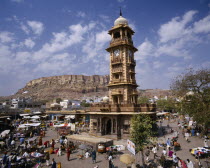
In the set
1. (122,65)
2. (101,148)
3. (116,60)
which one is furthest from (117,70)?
(101,148)

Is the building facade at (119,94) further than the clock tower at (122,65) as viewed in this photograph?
No

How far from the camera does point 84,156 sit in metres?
17.3

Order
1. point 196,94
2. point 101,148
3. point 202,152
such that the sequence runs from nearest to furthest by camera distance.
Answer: point 202,152 < point 101,148 < point 196,94

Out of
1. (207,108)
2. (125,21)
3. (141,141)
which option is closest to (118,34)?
(125,21)

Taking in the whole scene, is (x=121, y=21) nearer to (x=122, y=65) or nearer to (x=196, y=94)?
(x=122, y=65)

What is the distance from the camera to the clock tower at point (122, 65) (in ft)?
92.2

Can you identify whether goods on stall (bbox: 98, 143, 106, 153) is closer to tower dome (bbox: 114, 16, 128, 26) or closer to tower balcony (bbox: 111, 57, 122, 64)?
tower balcony (bbox: 111, 57, 122, 64)

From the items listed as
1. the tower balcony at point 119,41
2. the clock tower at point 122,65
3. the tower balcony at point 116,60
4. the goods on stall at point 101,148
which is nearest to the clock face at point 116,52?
the clock tower at point 122,65

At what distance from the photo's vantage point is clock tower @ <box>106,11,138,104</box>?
28.1 metres

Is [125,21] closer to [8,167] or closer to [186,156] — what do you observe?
[186,156]

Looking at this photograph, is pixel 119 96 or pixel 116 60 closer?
pixel 119 96

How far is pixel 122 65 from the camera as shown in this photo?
2906cm

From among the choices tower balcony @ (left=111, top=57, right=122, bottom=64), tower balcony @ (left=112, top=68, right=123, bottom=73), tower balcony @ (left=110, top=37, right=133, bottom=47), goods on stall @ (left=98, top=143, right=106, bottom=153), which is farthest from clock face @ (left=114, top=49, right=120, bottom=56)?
goods on stall @ (left=98, top=143, right=106, bottom=153)

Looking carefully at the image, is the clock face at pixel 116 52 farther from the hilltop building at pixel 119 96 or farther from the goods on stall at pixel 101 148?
the goods on stall at pixel 101 148
